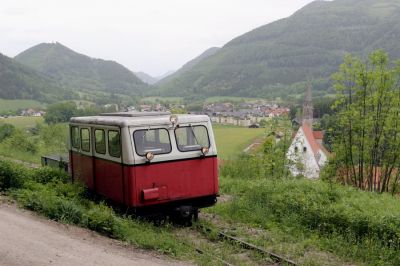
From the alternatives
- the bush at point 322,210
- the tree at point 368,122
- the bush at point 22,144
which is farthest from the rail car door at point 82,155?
the bush at point 22,144

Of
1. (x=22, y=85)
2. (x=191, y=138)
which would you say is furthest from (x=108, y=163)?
(x=22, y=85)

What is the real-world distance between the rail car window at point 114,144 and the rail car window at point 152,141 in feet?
1.40

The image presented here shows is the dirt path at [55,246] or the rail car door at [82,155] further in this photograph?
the rail car door at [82,155]

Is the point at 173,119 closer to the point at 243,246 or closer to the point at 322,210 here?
the point at 243,246

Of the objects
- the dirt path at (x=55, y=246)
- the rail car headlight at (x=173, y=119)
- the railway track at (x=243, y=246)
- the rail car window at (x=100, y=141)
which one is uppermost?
the rail car headlight at (x=173, y=119)

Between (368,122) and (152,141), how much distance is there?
478 inches

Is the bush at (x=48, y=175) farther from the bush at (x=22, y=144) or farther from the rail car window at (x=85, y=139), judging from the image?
the bush at (x=22, y=144)

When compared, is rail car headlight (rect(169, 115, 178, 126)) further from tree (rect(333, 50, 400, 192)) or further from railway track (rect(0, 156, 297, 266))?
tree (rect(333, 50, 400, 192))

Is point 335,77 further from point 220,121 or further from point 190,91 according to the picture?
point 190,91

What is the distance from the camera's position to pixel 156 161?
8914 mm

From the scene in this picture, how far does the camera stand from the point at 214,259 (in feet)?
24.0

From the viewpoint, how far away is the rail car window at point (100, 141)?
32.0 feet

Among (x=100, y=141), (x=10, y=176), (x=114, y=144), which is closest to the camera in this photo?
(x=114, y=144)

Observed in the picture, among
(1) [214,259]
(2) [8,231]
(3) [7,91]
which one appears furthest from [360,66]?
(3) [7,91]
